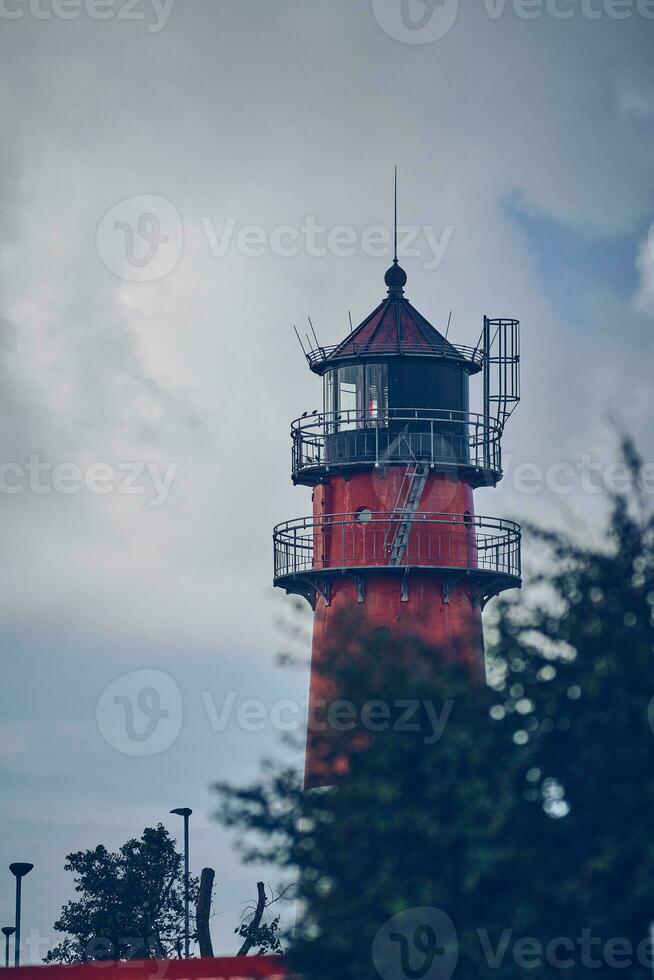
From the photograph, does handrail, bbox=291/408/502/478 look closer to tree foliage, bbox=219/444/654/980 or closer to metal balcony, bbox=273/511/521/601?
metal balcony, bbox=273/511/521/601

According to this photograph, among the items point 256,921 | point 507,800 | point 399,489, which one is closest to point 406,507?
point 399,489

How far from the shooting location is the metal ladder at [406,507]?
165 feet

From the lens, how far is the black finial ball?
174ft

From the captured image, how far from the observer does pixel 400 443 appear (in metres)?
50.2

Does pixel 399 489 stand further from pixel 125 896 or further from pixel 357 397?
pixel 125 896

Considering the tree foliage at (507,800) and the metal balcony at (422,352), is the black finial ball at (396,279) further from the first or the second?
the tree foliage at (507,800)

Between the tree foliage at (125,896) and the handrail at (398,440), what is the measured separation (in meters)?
17.6

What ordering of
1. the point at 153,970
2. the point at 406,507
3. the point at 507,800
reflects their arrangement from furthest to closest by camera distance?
the point at 406,507 → the point at 153,970 → the point at 507,800

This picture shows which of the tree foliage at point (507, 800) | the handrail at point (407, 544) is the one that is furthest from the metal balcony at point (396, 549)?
the tree foliage at point (507, 800)

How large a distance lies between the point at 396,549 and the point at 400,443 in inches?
98.8

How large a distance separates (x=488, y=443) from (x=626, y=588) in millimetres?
21433

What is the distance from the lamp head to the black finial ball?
18.1 meters

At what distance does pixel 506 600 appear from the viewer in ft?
104

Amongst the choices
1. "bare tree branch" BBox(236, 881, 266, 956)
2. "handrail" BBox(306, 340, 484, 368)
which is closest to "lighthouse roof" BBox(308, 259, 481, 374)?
"handrail" BBox(306, 340, 484, 368)
